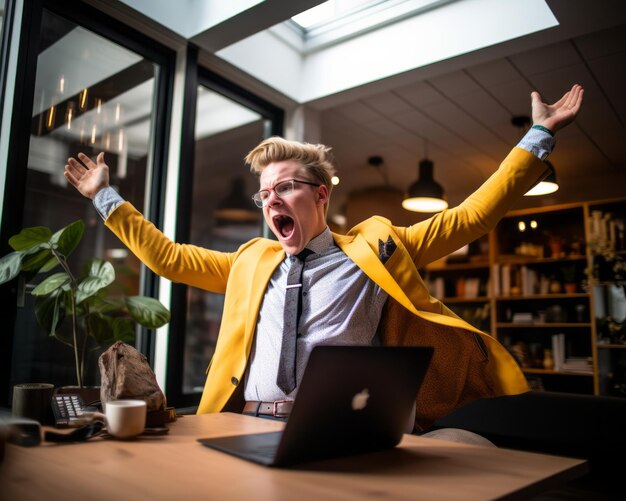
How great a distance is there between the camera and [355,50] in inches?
140

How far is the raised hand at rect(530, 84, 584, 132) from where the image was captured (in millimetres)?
1624

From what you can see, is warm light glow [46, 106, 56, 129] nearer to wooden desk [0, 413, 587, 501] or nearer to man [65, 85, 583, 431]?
man [65, 85, 583, 431]

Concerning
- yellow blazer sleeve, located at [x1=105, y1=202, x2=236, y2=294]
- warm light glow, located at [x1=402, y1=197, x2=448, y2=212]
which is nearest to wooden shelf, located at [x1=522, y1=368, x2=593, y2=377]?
warm light glow, located at [x1=402, y1=197, x2=448, y2=212]

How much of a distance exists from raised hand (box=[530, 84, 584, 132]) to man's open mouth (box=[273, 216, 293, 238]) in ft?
2.80

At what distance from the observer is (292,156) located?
181cm

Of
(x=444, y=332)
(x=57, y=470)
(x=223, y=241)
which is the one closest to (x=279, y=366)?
(x=444, y=332)

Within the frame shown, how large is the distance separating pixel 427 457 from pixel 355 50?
3.13 meters

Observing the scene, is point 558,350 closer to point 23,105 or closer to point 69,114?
point 69,114

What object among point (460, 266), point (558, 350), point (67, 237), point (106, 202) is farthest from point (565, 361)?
point (106, 202)

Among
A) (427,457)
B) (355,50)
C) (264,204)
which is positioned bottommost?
(427,457)

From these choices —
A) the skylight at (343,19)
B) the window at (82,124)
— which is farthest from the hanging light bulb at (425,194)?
the window at (82,124)

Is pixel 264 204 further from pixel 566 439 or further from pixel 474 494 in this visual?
pixel 566 439

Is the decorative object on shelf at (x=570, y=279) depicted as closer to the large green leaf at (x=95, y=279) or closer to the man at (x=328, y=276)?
the man at (x=328, y=276)

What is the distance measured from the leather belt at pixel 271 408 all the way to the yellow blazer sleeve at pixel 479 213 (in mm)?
652
